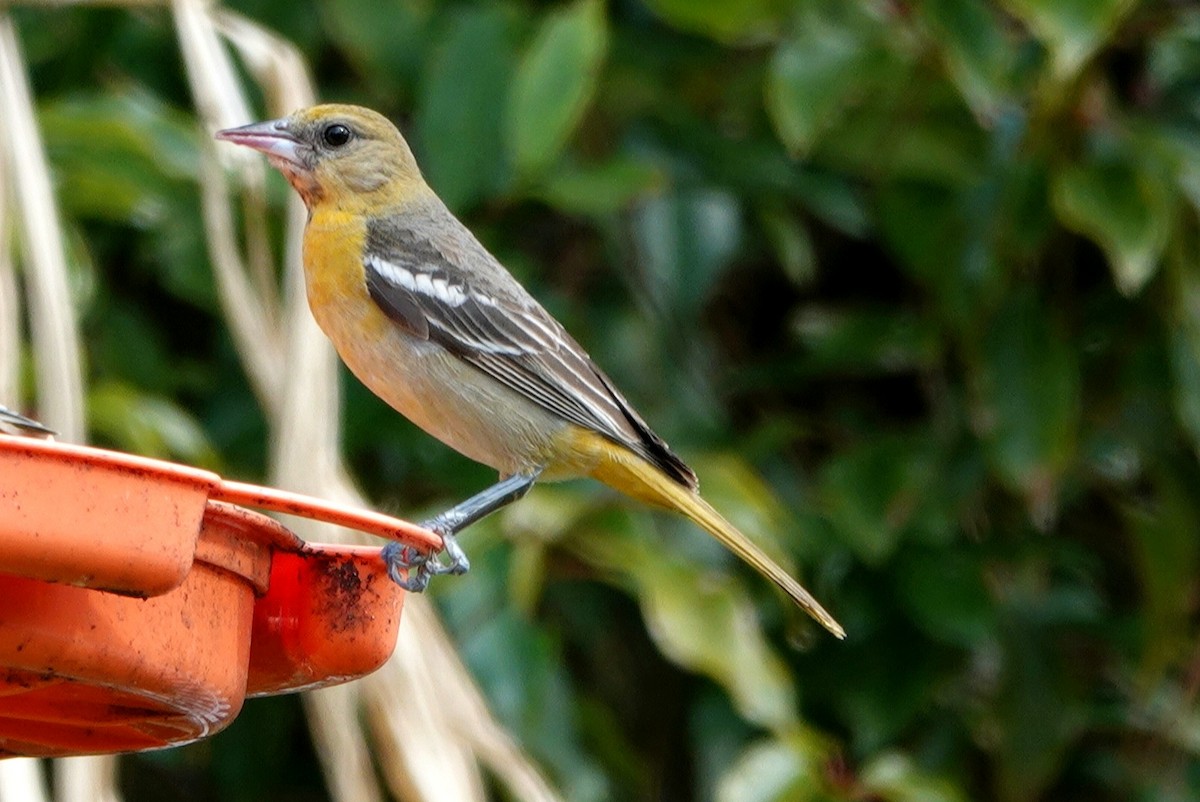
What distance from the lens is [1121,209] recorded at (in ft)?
14.5

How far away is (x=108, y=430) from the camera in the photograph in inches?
167

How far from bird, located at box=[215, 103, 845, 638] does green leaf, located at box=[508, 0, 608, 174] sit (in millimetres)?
357

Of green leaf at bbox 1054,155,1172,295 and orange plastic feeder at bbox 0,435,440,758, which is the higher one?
orange plastic feeder at bbox 0,435,440,758

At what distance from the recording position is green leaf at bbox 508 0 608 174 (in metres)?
4.19

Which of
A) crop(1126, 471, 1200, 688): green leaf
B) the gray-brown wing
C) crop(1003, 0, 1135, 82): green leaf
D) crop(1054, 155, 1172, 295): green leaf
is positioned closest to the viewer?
the gray-brown wing

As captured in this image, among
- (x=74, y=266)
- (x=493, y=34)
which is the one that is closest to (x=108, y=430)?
(x=74, y=266)

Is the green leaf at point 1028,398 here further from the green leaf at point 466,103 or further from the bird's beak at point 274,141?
the bird's beak at point 274,141

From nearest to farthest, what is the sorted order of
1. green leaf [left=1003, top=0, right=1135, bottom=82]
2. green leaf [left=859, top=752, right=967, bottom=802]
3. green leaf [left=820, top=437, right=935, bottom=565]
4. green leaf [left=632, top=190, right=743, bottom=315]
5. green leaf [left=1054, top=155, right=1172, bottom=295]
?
1. green leaf [left=1003, top=0, right=1135, bottom=82]
2. green leaf [left=859, top=752, right=967, bottom=802]
3. green leaf [left=1054, top=155, right=1172, bottom=295]
4. green leaf [left=820, top=437, right=935, bottom=565]
5. green leaf [left=632, top=190, right=743, bottom=315]

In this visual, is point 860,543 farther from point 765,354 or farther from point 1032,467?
point 765,354

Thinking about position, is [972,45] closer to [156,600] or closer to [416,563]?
[416,563]

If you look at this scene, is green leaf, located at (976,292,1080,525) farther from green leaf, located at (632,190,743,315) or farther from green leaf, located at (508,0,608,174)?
green leaf, located at (508,0,608,174)

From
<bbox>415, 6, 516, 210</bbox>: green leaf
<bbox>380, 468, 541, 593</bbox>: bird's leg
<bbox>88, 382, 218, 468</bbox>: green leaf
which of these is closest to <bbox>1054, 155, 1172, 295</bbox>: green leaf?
<bbox>415, 6, 516, 210</bbox>: green leaf

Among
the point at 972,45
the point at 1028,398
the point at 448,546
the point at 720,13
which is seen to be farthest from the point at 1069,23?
the point at 448,546

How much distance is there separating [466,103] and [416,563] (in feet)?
7.50
